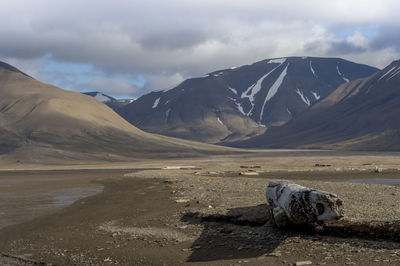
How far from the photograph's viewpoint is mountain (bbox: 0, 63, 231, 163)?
143375 mm

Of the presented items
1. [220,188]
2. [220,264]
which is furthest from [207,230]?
[220,188]

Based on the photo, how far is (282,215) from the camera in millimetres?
18609

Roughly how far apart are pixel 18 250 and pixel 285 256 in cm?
1095

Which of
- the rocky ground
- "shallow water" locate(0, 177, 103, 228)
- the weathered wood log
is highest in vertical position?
the weathered wood log

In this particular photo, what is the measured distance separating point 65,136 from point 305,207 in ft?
508

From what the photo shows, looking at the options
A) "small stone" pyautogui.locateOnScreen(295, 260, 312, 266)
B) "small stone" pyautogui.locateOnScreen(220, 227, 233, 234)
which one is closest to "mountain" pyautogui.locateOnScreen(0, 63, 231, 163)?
"small stone" pyautogui.locateOnScreen(220, 227, 233, 234)

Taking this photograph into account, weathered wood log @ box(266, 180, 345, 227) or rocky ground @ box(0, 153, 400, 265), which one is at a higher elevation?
weathered wood log @ box(266, 180, 345, 227)

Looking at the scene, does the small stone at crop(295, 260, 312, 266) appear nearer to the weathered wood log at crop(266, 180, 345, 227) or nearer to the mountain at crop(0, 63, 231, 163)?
the weathered wood log at crop(266, 180, 345, 227)

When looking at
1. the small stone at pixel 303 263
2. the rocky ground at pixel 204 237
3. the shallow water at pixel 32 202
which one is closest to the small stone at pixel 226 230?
the rocky ground at pixel 204 237

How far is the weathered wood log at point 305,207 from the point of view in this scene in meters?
16.8

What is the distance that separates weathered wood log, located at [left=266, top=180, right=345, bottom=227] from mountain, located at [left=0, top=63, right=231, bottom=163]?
117 meters

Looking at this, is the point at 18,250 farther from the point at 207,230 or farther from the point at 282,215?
the point at 282,215

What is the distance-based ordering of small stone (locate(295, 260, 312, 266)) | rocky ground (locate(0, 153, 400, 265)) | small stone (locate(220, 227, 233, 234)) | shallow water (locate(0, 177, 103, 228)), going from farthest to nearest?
shallow water (locate(0, 177, 103, 228)) → small stone (locate(220, 227, 233, 234)) → rocky ground (locate(0, 153, 400, 265)) → small stone (locate(295, 260, 312, 266))

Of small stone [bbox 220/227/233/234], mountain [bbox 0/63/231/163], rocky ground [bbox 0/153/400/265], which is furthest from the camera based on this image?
mountain [bbox 0/63/231/163]
